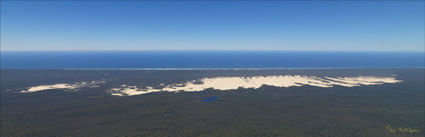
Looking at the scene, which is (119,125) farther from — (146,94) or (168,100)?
(146,94)

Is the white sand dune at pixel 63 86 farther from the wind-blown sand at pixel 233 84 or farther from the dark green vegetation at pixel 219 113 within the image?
the wind-blown sand at pixel 233 84

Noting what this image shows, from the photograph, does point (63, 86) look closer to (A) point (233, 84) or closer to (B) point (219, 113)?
(B) point (219, 113)

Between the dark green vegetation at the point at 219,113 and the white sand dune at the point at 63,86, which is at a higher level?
the white sand dune at the point at 63,86

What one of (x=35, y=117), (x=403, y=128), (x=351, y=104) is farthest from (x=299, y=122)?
(x=35, y=117)

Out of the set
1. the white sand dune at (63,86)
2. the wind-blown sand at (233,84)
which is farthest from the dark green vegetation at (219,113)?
the wind-blown sand at (233,84)

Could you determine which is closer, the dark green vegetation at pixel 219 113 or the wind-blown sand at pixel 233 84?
the dark green vegetation at pixel 219 113

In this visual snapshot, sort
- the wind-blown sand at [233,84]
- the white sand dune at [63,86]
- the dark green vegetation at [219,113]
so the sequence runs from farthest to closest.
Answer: the white sand dune at [63,86], the wind-blown sand at [233,84], the dark green vegetation at [219,113]

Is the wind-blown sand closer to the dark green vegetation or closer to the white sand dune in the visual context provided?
the dark green vegetation

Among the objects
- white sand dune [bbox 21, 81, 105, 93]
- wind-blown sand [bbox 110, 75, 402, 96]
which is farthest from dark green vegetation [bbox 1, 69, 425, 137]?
wind-blown sand [bbox 110, 75, 402, 96]
